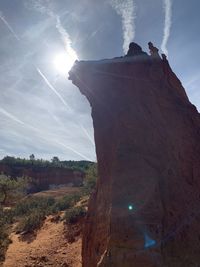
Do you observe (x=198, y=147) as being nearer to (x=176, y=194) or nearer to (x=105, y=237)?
(x=176, y=194)

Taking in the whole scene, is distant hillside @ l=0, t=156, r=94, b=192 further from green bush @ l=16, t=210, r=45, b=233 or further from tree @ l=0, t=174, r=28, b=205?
green bush @ l=16, t=210, r=45, b=233

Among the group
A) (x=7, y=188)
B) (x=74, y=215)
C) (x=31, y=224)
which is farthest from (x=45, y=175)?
(x=74, y=215)

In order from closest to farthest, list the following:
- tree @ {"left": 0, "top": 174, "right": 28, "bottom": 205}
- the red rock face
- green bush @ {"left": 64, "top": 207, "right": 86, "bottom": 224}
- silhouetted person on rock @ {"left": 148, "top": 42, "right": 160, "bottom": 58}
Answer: the red rock face
silhouetted person on rock @ {"left": 148, "top": 42, "right": 160, "bottom": 58}
green bush @ {"left": 64, "top": 207, "right": 86, "bottom": 224}
tree @ {"left": 0, "top": 174, "right": 28, "bottom": 205}

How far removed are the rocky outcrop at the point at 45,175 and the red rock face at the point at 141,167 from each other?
201ft

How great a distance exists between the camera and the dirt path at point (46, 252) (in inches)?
489

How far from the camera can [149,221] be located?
502cm

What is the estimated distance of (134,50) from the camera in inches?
306

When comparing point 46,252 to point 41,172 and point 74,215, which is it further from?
point 41,172

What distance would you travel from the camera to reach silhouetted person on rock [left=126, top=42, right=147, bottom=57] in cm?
760

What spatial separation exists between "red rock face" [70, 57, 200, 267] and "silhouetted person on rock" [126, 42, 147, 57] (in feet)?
1.11

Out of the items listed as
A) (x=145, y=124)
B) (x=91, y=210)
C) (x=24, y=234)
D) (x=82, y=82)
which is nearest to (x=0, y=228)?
(x=24, y=234)

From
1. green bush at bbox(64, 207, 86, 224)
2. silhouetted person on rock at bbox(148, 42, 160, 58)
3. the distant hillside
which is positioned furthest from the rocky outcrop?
silhouetted person on rock at bbox(148, 42, 160, 58)

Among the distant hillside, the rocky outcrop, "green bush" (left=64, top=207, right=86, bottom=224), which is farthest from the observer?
the distant hillside

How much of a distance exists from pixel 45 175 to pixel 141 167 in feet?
219
